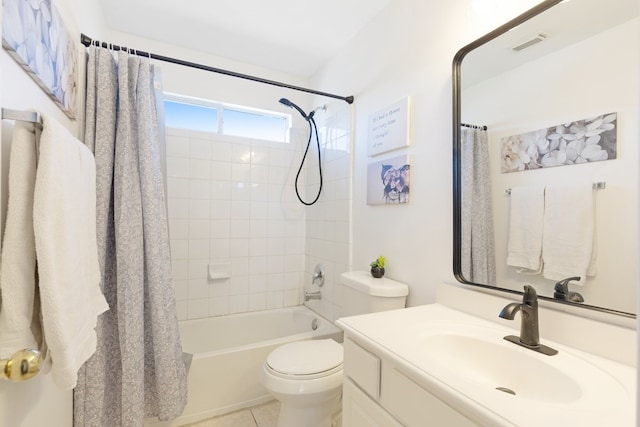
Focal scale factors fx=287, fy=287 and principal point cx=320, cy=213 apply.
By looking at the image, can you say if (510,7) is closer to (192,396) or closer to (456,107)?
(456,107)

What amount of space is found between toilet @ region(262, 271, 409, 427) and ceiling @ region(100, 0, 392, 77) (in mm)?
1661

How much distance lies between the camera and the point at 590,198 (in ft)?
2.86

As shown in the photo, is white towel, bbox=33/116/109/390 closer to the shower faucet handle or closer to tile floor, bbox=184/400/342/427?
tile floor, bbox=184/400/342/427

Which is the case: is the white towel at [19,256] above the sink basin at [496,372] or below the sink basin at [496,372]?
above

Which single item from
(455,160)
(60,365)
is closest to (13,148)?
(60,365)

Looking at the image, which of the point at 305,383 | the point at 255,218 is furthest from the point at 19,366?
the point at 255,218

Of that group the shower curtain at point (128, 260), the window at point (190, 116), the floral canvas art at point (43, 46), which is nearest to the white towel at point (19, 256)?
the floral canvas art at point (43, 46)

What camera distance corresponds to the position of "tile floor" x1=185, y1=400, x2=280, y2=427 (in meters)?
1.69

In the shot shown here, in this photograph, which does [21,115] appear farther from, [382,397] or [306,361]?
[306,361]

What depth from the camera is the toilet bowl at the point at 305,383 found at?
1318mm

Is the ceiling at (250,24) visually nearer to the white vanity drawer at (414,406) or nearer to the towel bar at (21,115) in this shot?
the towel bar at (21,115)

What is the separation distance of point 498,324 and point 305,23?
2026 mm

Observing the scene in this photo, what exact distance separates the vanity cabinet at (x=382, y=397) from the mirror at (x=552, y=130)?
0.57m

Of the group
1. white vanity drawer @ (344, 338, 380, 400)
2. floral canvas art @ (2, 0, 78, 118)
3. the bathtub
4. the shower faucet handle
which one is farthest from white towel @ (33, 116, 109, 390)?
the shower faucet handle
